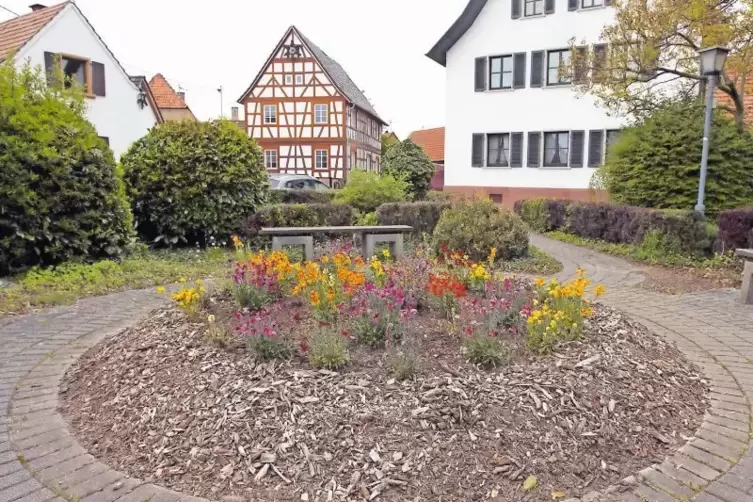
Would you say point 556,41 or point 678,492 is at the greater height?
point 556,41

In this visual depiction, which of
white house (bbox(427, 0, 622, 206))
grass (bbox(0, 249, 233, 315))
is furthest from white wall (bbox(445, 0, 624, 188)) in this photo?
grass (bbox(0, 249, 233, 315))

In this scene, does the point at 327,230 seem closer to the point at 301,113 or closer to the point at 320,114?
the point at 320,114

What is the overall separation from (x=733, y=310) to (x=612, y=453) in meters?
4.16

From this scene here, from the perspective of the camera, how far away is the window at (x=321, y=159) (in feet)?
115

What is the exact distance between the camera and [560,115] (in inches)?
797

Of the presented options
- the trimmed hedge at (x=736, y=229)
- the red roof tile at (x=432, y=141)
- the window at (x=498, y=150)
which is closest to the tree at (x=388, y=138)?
the red roof tile at (x=432, y=141)

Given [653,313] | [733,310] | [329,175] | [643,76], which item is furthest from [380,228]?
[329,175]

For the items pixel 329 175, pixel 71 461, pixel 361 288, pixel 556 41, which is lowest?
pixel 71 461

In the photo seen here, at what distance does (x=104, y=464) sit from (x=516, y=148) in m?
20.1

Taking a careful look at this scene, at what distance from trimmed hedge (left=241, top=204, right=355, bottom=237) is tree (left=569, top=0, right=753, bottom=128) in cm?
681

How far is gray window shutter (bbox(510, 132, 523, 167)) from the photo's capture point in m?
21.2

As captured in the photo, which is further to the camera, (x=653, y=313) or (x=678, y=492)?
(x=653, y=313)

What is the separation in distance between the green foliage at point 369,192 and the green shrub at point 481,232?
192 inches

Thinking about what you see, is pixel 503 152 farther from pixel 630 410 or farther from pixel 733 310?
pixel 630 410
